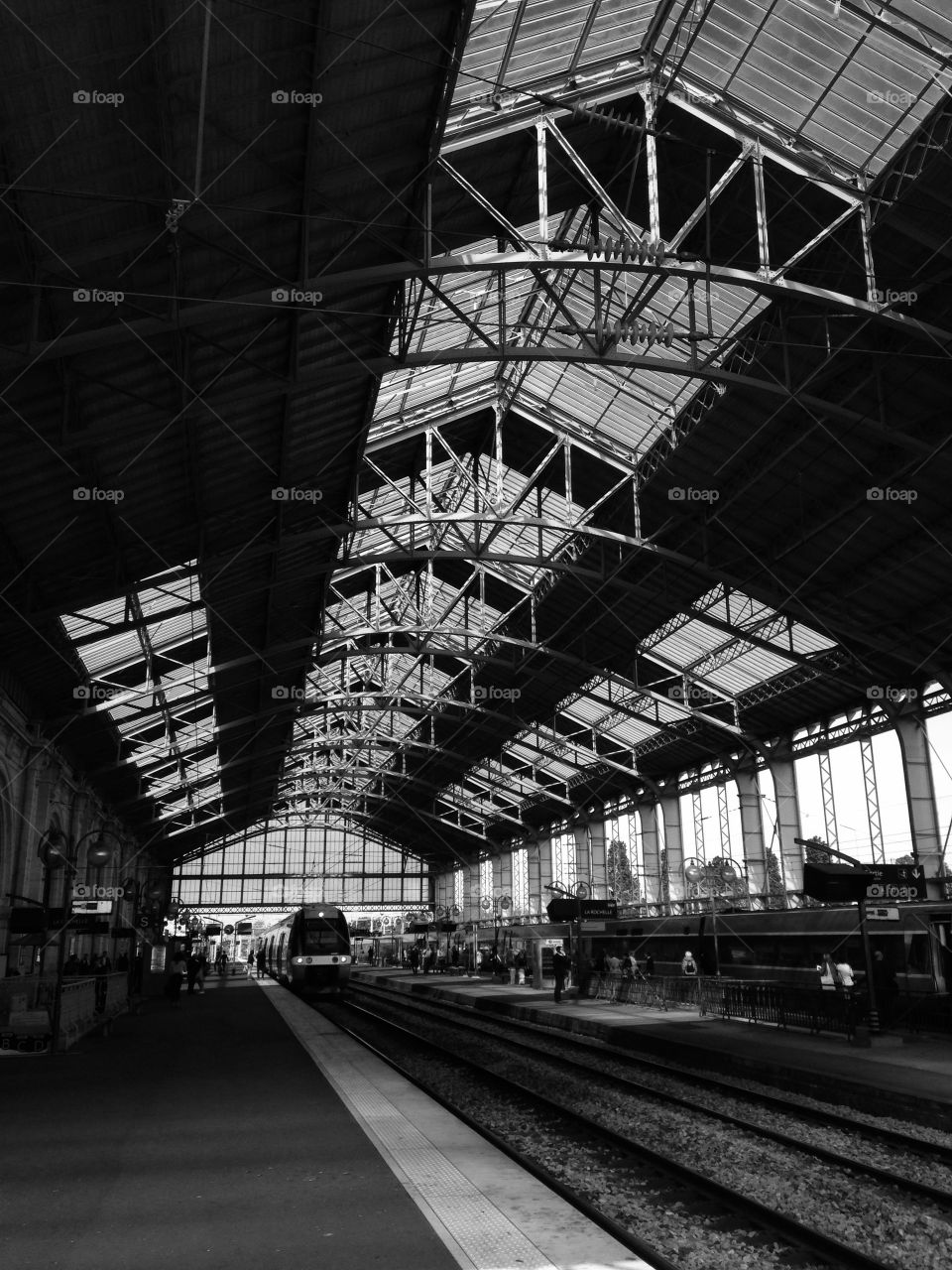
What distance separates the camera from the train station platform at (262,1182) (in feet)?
19.9

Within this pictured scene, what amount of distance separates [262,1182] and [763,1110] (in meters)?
7.99

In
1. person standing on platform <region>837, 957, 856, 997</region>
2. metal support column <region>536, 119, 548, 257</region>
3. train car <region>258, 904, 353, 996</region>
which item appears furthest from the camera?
train car <region>258, 904, 353, 996</region>

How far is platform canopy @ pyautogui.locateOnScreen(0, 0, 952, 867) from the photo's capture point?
12.4 m

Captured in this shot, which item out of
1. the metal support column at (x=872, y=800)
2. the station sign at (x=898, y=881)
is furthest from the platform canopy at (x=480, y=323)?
the station sign at (x=898, y=881)

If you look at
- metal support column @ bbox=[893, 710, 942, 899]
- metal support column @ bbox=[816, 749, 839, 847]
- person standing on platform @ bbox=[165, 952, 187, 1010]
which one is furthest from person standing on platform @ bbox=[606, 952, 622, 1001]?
person standing on platform @ bbox=[165, 952, 187, 1010]

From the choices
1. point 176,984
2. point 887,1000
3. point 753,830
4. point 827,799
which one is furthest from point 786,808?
point 176,984

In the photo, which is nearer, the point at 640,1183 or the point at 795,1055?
the point at 640,1183

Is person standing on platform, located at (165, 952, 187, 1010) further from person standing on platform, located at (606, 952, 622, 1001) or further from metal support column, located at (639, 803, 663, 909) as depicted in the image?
metal support column, located at (639, 803, 663, 909)

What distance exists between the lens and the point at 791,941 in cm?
2709

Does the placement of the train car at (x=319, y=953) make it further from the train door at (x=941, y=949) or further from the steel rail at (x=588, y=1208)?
the steel rail at (x=588, y=1208)

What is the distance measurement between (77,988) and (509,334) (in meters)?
18.4

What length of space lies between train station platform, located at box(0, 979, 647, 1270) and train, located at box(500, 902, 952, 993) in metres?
13.2

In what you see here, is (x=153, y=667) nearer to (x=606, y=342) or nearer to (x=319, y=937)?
(x=319, y=937)

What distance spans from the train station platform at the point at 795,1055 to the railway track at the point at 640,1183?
2.62 meters
